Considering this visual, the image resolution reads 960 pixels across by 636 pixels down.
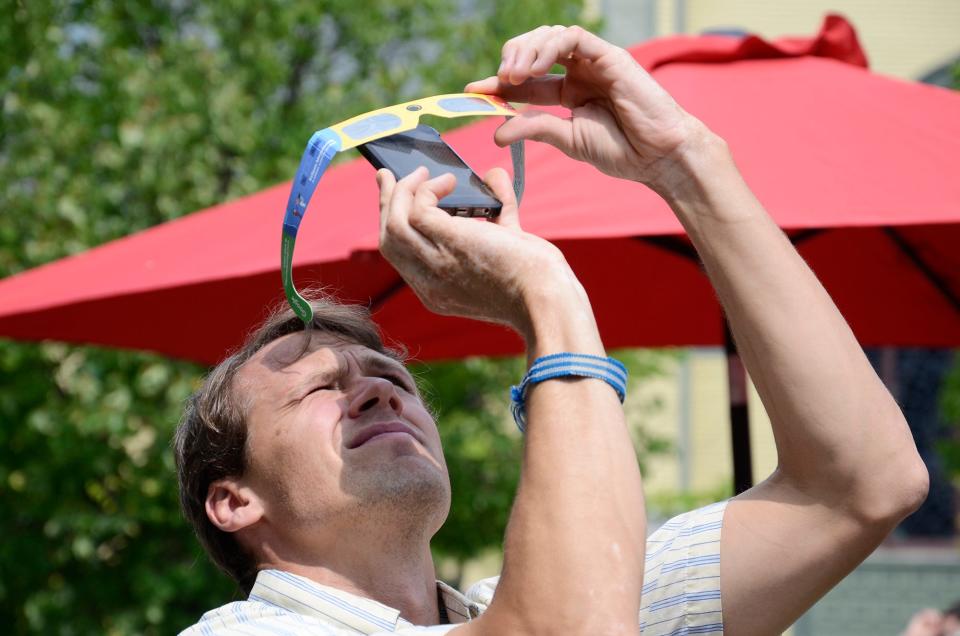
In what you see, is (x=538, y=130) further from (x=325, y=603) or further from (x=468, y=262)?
(x=325, y=603)

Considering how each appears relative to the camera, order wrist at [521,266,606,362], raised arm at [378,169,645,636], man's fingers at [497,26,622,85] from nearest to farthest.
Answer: raised arm at [378,169,645,636]
wrist at [521,266,606,362]
man's fingers at [497,26,622,85]

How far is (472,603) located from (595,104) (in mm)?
874

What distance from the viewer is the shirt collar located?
6.36 ft

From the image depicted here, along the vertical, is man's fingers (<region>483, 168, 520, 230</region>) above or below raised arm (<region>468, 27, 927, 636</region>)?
above

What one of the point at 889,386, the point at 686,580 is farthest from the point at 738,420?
the point at 889,386

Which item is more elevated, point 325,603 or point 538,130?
point 538,130

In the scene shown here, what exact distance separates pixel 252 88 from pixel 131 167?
723 millimetres

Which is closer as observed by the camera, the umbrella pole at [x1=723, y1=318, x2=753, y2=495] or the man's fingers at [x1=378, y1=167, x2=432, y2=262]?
the man's fingers at [x1=378, y1=167, x2=432, y2=262]

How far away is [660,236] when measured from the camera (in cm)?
346

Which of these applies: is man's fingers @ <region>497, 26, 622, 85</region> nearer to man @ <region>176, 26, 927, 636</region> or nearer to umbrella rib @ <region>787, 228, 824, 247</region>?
man @ <region>176, 26, 927, 636</region>

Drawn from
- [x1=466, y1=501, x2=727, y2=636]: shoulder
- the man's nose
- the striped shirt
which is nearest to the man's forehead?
the man's nose

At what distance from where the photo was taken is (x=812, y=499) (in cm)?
193

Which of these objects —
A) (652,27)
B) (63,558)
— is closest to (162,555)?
(63,558)

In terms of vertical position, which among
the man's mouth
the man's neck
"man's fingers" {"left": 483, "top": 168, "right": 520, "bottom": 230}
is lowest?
the man's neck
